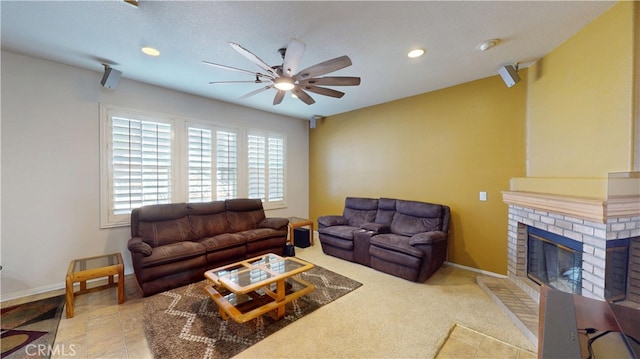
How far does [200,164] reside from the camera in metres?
4.11

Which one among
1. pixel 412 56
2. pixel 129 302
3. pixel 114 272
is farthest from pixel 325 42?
pixel 129 302

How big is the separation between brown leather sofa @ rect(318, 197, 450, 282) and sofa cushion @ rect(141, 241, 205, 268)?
1.99 m

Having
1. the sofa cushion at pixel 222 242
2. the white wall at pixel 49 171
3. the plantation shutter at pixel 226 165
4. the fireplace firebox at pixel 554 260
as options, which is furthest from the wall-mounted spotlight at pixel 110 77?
the fireplace firebox at pixel 554 260

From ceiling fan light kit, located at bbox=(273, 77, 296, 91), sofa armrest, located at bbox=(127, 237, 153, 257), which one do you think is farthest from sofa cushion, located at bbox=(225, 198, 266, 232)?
ceiling fan light kit, located at bbox=(273, 77, 296, 91)

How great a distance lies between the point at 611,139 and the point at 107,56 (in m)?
4.95

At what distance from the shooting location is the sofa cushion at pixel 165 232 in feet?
10.5

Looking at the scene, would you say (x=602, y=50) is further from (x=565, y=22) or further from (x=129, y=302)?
(x=129, y=302)

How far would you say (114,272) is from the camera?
2543 millimetres

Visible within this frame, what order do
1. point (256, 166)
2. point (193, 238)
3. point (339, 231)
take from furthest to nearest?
1. point (256, 166)
2. point (339, 231)
3. point (193, 238)

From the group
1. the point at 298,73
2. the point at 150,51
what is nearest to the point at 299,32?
the point at 298,73

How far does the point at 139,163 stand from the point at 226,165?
132 centimetres

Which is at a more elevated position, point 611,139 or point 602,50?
point 602,50

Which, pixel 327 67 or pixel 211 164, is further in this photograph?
pixel 211 164

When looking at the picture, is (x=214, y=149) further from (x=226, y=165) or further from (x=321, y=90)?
(x=321, y=90)
